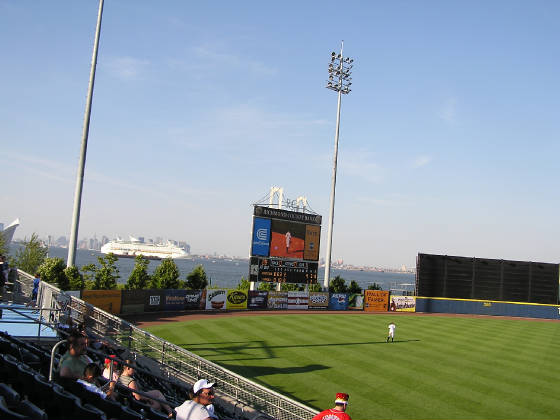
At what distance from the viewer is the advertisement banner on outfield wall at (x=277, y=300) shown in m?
41.1

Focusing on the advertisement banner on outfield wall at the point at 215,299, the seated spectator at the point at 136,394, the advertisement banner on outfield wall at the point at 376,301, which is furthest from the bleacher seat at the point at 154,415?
the advertisement banner on outfield wall at the point at 376,301

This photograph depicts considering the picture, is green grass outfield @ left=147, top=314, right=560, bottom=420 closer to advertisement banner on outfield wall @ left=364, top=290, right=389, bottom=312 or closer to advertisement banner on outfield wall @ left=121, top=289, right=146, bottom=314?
advertisement banner on outfield wall @ left=121, top=289, right=146, bottom=314

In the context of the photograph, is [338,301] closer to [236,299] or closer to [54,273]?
[236,299]

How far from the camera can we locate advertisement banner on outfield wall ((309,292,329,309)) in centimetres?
4362

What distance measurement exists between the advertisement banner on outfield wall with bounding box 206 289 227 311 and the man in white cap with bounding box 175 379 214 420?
32.3 metres

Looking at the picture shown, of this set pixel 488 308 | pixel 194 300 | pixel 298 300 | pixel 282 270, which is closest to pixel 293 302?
pixel 298 300

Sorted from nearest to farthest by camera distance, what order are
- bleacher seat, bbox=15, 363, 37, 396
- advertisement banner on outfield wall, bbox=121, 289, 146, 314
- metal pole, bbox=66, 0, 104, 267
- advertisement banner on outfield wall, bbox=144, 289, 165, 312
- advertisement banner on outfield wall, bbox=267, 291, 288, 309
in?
bleacher seat, bbox=15, 363, 37, 396, metal pole, bbox=66, 0, 104, 267, advertisement banner on outfield wall, bbox=121, 289, 146, 314, advertisement banner on outfield wall, bbox=144, 289, 165, 312, advertisement banner on outfield wall, bbox=267, 291, 288, 309

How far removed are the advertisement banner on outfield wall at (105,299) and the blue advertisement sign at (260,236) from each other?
11.3 meters

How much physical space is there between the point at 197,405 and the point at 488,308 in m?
48.7

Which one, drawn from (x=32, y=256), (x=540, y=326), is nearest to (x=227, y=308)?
(x=32, y=256)

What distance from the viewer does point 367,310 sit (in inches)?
1854

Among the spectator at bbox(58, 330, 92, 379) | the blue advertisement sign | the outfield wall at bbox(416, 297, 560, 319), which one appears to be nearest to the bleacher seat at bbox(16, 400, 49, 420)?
the spectator at bbox(58, 330, 92, 379)

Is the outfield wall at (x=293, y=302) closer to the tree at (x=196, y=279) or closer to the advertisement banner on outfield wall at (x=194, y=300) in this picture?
the advertisement banner on outfield wall at (x=194, y=300)

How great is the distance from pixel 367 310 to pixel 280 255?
14.3 metres
